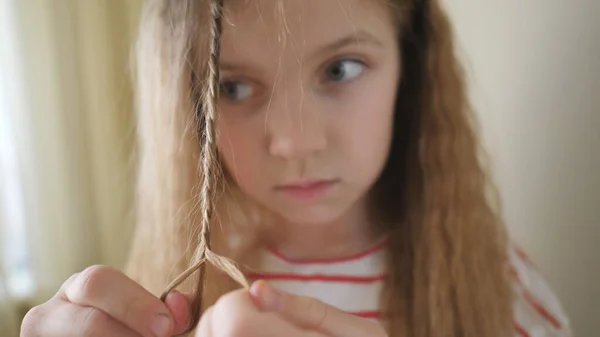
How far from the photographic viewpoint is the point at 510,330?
20.2 inches

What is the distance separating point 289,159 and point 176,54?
0.14 m

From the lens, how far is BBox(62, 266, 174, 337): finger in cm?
29

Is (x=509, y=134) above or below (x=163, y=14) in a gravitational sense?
below

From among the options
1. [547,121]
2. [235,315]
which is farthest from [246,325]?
[547,121]

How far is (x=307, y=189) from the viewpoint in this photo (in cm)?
47

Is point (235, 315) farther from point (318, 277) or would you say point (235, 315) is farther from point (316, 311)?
point (318, 277)

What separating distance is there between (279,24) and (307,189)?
15cm

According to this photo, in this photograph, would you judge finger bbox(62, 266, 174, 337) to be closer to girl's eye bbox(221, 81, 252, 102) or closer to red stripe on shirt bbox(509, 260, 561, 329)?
girl's eye bbox(221, 81, 252, 102)

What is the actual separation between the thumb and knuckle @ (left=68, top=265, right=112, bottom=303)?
0.17 feet

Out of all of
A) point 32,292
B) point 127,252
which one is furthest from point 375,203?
point 32,292

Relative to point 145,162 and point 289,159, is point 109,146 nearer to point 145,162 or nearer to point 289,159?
point 145,162

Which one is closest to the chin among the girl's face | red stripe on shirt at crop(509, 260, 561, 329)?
the girl's face

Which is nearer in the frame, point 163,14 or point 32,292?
point 163,14

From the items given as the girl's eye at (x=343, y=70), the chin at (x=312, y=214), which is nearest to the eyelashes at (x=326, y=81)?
the girl's eye at (x=343, y=70)
